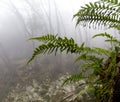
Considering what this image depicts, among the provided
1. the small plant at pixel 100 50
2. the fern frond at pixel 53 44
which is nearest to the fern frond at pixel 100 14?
the small plant at pixel 100 50

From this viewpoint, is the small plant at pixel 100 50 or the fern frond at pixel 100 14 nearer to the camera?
the small plant at pixel 100 50

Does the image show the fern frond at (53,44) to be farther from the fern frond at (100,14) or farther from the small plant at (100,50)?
the fern frond at (100,14)

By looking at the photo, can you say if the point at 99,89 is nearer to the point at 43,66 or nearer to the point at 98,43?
the point at 43,66

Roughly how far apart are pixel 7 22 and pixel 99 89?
53359 mm

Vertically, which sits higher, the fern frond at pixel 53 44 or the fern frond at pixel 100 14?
the fern frond at pixel 100 14

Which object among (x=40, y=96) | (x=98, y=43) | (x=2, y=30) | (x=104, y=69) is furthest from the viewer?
(x=2, y=30)

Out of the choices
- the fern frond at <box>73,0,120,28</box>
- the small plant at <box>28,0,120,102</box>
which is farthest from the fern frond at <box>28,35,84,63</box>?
the fern frond at <box>73,0,120,28</box>

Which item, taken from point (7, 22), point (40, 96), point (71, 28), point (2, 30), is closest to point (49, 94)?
point (40, 96)

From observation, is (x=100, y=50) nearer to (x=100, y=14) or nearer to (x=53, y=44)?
(x=100, y=14)

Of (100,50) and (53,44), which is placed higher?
(53,44)

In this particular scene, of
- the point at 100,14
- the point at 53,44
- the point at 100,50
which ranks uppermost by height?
the point at 100,14

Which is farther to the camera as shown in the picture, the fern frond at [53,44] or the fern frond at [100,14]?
the fern frond at [100,14]

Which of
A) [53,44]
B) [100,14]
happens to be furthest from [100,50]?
[53,44]

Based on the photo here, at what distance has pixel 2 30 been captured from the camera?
5128cm
